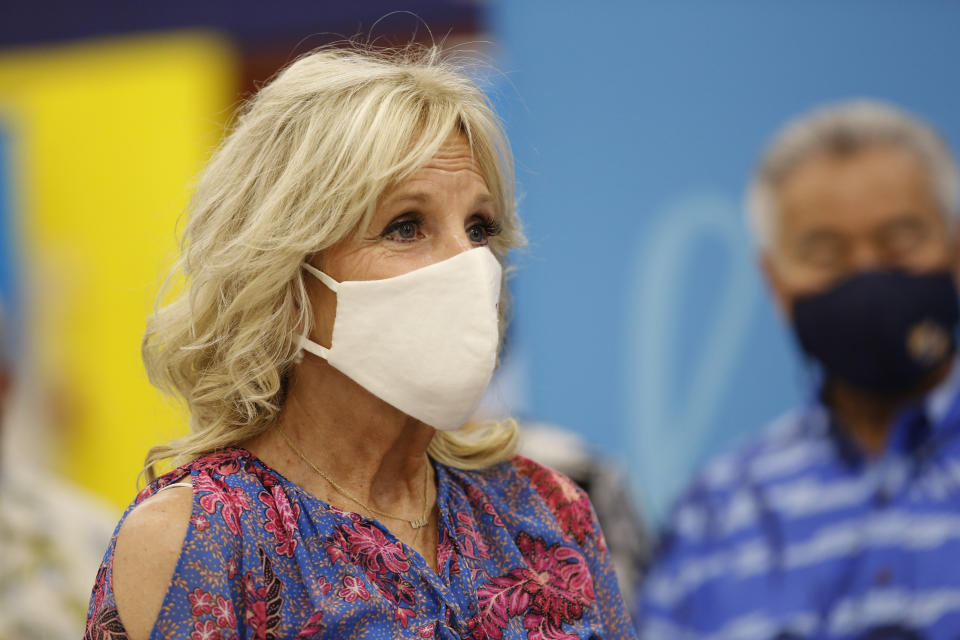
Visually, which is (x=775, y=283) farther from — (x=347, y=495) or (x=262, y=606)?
(x=262, y=606)

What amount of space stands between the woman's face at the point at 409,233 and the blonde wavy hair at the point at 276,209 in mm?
23

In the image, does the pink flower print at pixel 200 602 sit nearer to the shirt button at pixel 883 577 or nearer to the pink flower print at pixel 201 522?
the pink flower print at pixel 201 522

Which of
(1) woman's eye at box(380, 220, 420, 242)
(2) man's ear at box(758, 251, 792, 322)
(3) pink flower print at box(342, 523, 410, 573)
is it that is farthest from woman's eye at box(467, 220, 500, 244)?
(2) man's ear at box(758, 251, 792, 322)

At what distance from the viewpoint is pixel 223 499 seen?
1.62 m

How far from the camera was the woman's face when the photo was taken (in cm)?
171

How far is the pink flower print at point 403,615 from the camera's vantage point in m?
1.60

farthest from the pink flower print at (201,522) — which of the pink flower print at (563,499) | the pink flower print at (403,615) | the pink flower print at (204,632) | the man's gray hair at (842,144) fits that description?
the man's gray hair at (842,144)

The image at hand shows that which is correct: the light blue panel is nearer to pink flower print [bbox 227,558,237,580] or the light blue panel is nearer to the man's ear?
the man's ear

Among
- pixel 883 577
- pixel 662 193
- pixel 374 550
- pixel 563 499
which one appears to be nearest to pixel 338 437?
pixel 374 550

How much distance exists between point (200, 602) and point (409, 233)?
0.59m

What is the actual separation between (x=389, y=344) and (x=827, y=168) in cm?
232

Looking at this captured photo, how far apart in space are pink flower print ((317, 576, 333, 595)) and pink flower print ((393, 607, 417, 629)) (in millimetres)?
95

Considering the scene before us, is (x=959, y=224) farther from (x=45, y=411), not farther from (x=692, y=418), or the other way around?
(x=45, y=411)

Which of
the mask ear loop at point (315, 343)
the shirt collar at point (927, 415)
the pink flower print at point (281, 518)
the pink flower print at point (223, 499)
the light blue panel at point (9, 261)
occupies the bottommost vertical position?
the light blue panel at point (9, 261)
